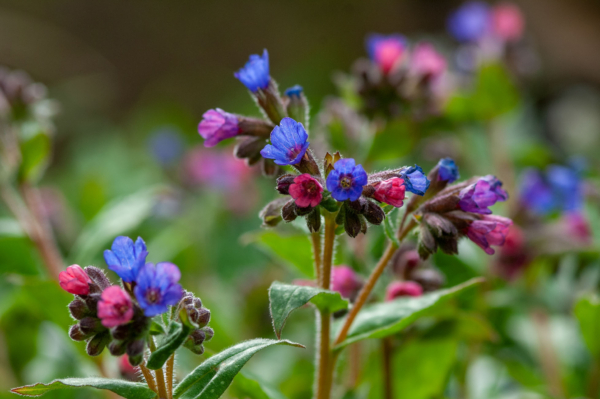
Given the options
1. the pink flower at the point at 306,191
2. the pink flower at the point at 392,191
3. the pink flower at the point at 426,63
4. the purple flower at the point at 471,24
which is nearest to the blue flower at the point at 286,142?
the pink flower at the point at 306,191

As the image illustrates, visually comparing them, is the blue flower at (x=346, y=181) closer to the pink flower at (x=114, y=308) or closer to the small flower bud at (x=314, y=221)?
the small flower bud at (x=314, y=221)

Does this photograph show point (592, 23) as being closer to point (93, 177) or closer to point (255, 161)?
A: point (93, 177)

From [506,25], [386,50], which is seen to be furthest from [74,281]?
[506,25]

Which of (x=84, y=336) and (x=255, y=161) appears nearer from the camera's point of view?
(x=84, y=336)

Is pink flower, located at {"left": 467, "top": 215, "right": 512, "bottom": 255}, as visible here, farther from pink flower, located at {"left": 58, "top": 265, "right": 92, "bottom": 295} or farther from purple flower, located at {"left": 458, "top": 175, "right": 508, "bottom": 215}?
pink flower, located at {"left": 58, "top": 265, "right": 92, "bottom": 295}

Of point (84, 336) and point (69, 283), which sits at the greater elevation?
point (69, 283)

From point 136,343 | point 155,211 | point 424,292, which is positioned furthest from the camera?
point 155,211

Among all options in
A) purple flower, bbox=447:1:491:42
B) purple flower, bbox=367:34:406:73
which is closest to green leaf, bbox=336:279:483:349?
purple flower, bbox=367:34:406:73

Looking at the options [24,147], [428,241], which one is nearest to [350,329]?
[428,241]
